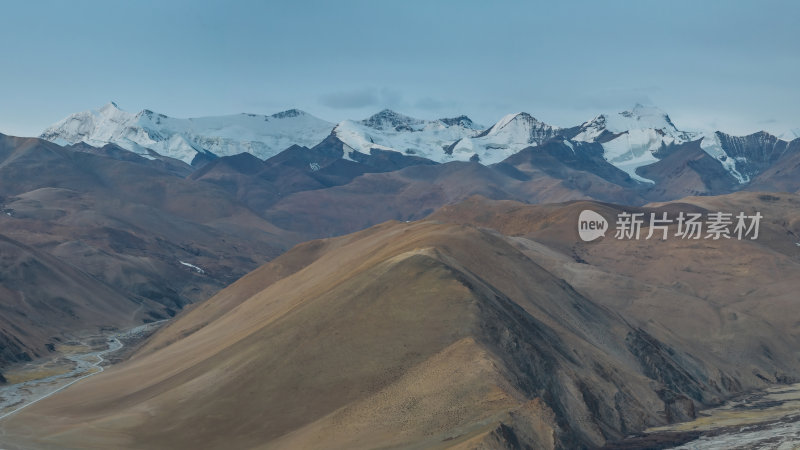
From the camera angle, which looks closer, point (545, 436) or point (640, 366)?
point (545, 436)

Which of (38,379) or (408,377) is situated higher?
(408,377)

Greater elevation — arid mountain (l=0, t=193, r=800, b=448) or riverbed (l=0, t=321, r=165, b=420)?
arid mountain (l=0, t=193, r=800, b=448)

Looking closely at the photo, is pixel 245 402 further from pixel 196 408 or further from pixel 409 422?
pixel 409 422

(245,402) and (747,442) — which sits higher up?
(245,402)

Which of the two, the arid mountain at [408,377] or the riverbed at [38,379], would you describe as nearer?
the arid mountain at [408,377]

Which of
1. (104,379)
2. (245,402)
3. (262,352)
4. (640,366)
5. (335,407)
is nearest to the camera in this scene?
(335,407)

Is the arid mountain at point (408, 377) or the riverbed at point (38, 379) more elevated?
the arid mountain at point (408, 377)

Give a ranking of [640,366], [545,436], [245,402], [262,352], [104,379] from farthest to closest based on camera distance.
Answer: [104,379] → [640,366] → [262,352] → [245,402] → [545,436]

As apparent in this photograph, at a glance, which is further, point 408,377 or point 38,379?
point 38,379

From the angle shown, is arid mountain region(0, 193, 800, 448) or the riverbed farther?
the riverbed

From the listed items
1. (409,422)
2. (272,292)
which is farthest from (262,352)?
(272,292)
